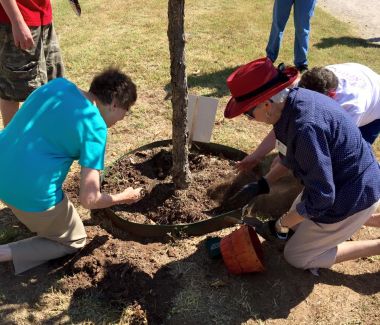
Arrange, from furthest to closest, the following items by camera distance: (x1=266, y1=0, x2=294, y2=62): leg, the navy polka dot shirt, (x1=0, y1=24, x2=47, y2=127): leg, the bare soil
→ 1. (x1=266, y1=0, x2=294, y2=62): leg
2. (x1=0, y1=24, x2=47, y2=127): leg
3. the bare soil
4. the navy polka dot shirt

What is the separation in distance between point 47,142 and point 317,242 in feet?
5.82

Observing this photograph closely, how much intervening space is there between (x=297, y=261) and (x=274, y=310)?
1.26ft

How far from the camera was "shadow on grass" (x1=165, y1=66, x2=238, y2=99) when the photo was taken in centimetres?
532

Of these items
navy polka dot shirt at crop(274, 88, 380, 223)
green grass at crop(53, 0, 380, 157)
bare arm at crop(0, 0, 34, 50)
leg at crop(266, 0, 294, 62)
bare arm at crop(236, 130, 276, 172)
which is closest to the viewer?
navy polka dot shirt at crop(274, 88, 380, 223)

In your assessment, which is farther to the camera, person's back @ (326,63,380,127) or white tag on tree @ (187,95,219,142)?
white tag on tree @ (187,95,219,142)

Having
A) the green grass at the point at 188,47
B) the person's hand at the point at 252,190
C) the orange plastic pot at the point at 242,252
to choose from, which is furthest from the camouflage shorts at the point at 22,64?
the orange plastic pot at the point at 242,252

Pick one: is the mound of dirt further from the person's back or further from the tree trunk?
the person's back

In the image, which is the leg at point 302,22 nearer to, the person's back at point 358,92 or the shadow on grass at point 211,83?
the shadow on grass at point 211,83

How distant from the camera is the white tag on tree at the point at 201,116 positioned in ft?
11.6

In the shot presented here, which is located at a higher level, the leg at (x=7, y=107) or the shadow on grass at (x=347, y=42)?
the leg at (x=7, y=107)

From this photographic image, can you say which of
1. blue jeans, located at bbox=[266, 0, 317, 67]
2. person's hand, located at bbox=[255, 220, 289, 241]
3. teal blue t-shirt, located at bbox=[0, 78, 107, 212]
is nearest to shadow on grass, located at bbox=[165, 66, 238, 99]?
blue jeans, located at bbox=[266, 0, 317, 67]

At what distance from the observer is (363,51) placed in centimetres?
655

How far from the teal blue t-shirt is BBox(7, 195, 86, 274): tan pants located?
14 centimetres

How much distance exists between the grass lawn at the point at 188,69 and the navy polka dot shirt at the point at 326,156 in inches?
26.5
